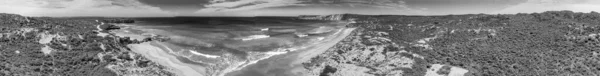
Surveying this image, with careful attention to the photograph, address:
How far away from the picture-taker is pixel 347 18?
194 feet

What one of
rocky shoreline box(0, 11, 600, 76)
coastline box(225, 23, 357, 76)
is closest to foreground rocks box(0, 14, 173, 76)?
rocky shoreline box(0, 11, 600, 76)

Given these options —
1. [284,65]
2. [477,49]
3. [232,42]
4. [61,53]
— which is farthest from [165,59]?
[477,49]

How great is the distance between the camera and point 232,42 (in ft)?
136

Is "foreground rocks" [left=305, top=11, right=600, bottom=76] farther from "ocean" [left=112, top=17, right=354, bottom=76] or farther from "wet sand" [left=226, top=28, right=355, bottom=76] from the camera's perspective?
"ocean" [left=112, top=17, right=354, bottom=76]

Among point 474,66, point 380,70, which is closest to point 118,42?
point 380,70

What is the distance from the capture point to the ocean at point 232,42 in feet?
109

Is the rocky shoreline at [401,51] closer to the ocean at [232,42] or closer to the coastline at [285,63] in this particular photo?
the coastline at [285,63]

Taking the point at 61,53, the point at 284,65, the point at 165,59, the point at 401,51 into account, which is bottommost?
the point at 284,65

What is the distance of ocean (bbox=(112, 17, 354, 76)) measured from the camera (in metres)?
33.1

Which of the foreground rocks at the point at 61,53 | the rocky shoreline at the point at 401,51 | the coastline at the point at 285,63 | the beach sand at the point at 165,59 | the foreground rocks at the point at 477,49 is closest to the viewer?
the foreground rocks at the point at 61,53

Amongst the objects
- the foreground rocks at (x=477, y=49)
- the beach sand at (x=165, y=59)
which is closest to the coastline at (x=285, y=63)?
the foreground rocks at (x=477, y=49)

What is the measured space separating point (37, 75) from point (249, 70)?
12201 mm

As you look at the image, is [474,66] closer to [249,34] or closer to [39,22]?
[249,34]

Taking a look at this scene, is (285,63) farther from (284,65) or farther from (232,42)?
(232,42)
